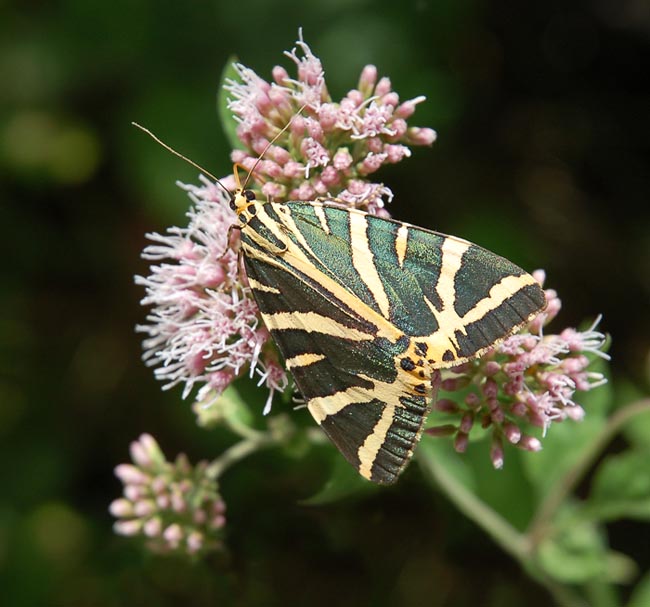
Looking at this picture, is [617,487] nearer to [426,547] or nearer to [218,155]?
[426,547]

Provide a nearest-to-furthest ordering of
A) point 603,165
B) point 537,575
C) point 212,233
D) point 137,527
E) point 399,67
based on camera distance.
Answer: point 212,233 < point 137,527 < point 537,575 < point 399,67 < point 603,165

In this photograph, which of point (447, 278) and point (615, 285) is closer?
point (447, 278)

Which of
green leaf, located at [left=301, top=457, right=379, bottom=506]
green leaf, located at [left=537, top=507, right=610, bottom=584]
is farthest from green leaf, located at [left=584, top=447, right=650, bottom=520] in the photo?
green leaf, located at [left=301, top=457, right=379, bottom=506]

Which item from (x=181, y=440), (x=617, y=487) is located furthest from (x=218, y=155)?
(x=617, y=487)

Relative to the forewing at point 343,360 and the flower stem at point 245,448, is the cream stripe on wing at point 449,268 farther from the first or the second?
the flower stem at point 245,448

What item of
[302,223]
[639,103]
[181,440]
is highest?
[639,103]

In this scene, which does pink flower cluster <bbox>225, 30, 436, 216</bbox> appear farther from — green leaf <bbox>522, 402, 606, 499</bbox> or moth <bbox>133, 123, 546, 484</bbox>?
green leaf <bbox>522, 402, 606, 499</bbox>

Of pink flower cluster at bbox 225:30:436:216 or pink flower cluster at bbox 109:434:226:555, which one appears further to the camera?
pink flower cluster at bbox 109:434:226:555


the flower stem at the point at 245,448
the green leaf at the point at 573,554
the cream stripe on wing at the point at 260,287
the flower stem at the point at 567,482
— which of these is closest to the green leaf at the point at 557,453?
the flower stem at the point at 567,482
